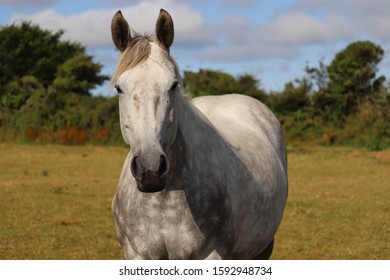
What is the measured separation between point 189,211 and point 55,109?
80.1 ft

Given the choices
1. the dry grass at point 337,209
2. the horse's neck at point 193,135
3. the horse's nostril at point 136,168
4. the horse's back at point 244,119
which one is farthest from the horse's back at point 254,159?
the dry grass at point 337,209

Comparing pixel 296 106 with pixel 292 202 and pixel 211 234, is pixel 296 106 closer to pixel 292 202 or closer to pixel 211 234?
pixel 292 202

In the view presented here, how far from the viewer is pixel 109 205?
12172mm

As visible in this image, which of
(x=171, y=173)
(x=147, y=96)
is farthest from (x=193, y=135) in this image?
(x=147, y=96)

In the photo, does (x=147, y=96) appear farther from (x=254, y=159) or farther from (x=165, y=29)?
(x=254, y=159)

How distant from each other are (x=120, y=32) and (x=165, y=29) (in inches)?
10.2

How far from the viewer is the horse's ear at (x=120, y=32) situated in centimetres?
381

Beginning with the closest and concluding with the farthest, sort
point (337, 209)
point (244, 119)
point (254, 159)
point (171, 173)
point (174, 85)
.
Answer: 1. point (174, 85)
2. point (171, 173)
3. point (254, 159)
4. point (244, 119)
5. point (337, 209)

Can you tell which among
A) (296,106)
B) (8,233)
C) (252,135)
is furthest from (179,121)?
(296,106)

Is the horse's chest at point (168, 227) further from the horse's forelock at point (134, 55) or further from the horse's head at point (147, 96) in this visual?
the horse's forelock at point (134, 55)

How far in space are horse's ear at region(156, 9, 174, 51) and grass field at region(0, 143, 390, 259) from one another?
4718 mm

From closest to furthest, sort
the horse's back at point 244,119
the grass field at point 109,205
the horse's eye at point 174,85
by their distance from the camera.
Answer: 1. the horse's eye at point 174,85
2. the horse's back at point 244,119
3. the grass field at point 109,205

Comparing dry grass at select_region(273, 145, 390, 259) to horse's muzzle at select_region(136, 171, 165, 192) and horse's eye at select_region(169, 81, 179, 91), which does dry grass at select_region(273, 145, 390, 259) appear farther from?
horse's muzzle at select_region(136, 171, 165, 192)

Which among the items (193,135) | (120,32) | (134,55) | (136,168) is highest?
(120,32)
